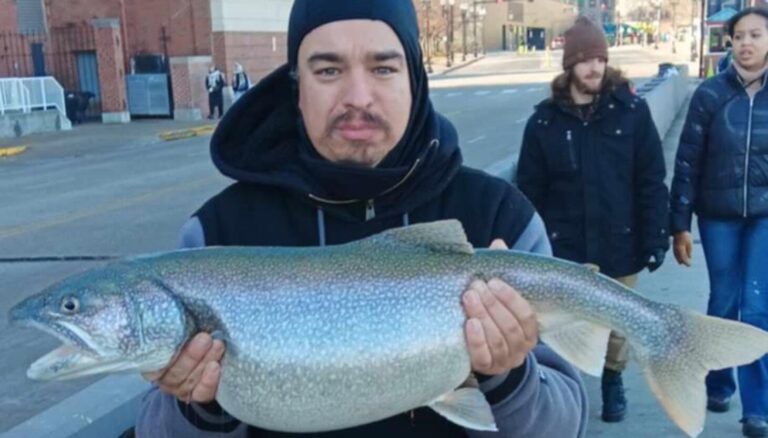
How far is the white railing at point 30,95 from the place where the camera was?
2563 cm

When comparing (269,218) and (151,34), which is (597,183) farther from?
(151,34)

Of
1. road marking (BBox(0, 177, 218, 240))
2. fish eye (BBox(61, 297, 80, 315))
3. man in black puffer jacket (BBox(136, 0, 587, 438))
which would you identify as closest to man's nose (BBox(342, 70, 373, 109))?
man in black puffer jacket (BBox(136, 0, 587, 438))

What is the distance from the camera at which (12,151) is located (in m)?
21.7

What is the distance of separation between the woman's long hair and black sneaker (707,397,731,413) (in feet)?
6.23

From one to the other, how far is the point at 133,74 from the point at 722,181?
28.5 metres

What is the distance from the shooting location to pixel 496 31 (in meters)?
114

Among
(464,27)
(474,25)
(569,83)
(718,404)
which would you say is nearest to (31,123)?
(569,83)

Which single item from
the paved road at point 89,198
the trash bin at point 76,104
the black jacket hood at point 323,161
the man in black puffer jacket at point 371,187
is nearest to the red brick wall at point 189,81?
the paved road at point 89,198

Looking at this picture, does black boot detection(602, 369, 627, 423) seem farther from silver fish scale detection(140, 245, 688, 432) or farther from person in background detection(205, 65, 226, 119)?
person in background detection(205, 65, 226, 119)

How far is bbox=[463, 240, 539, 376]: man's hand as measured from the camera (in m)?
2.09

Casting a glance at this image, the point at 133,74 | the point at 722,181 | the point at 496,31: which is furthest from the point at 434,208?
the point at 496,31

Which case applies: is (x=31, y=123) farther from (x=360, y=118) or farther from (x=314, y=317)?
(x=314, y=317)

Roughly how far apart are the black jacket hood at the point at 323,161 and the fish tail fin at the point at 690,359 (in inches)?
27.7

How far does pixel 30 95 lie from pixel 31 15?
8.26 m
